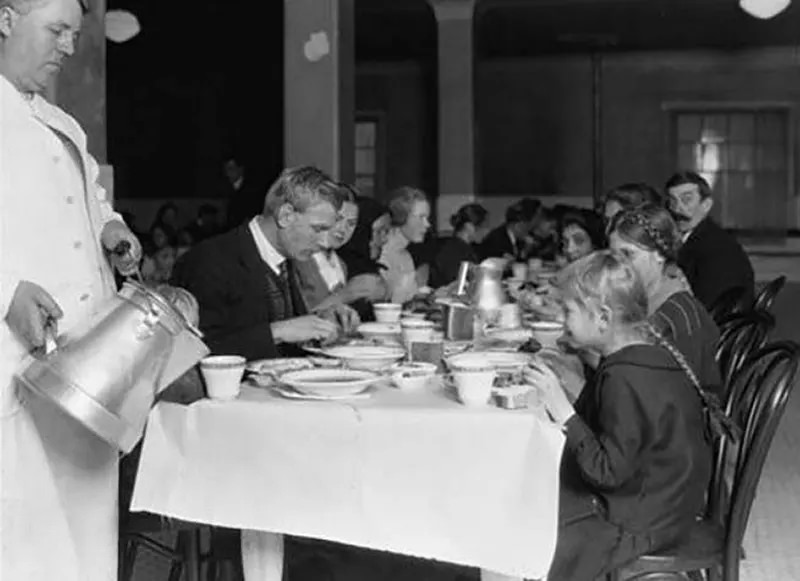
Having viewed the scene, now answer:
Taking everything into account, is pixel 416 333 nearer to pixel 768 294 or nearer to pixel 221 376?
pixel 221 376

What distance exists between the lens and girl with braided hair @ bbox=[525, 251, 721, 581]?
1956 millimetres

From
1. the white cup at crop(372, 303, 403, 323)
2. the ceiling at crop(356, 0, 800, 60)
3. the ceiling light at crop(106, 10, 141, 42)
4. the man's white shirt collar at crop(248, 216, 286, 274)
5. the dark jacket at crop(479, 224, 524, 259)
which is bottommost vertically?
the white cup at crop(372, 303, 403, 323)

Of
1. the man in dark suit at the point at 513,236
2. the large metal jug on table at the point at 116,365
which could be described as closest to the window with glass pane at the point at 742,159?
the man in dark suit at the point at 513,236

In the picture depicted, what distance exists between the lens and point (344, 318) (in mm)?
2908

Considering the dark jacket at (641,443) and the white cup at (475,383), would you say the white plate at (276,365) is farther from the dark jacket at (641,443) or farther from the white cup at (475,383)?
the dark jacket at (641,443)

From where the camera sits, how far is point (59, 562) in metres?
1.95

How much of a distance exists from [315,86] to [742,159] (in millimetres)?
6497

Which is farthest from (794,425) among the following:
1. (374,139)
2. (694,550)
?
(374,139)

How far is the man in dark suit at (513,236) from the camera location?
22.6ft

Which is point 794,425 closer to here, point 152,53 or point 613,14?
point 613,14

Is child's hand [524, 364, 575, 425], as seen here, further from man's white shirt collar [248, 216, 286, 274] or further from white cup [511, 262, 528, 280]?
white cup [511, 262, 528, 280]

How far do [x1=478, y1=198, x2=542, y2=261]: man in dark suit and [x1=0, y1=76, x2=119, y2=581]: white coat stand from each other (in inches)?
192

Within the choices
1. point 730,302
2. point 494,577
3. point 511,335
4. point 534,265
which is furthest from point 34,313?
point 534,265

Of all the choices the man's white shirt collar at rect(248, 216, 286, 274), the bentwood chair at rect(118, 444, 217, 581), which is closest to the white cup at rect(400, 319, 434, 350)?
the man's white shirt collar at rect(248, 216, 286, 274)
